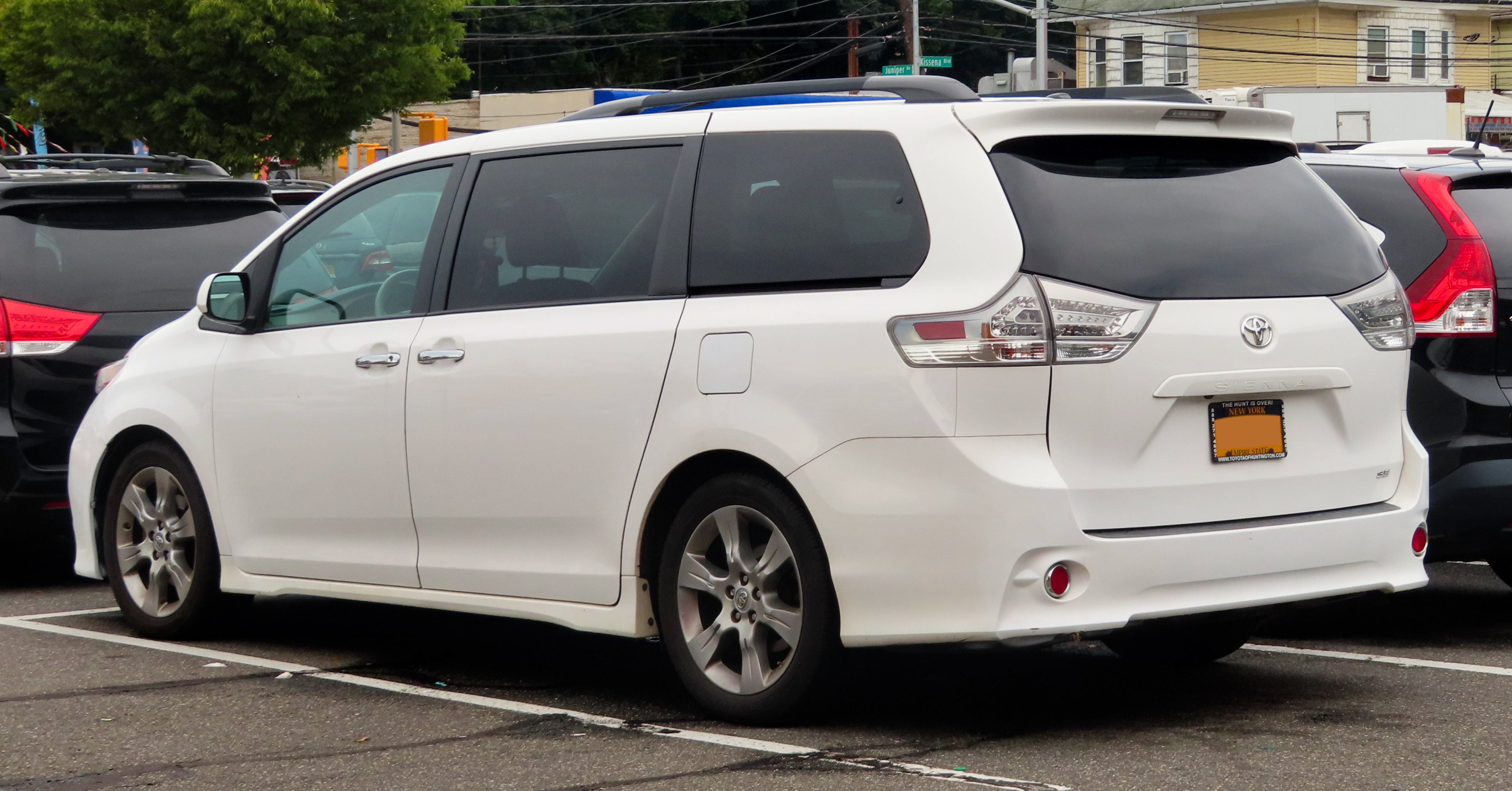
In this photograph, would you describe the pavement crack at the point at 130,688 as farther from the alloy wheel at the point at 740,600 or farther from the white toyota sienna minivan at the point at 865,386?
the alloy wheel at the point at 740,600

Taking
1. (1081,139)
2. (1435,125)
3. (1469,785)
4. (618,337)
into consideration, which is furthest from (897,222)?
(1435,125)

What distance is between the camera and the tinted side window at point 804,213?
16.8ft

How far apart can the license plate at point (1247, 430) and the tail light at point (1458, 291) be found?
166cm

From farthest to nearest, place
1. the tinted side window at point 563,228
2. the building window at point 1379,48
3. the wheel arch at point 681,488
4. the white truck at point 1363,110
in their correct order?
the building window at point 1379,48
the white truck at point 1363,110
the tinted side window at point 563,228
the wheel arch at point 681,488

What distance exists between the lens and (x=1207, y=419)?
16.6 feet

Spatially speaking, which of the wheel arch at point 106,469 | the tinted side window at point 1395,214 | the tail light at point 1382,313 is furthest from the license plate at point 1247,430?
the wheel arch at point 106,469

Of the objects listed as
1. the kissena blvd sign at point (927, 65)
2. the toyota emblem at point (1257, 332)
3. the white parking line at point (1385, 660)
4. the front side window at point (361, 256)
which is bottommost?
the white parking line at point (1385, 660)

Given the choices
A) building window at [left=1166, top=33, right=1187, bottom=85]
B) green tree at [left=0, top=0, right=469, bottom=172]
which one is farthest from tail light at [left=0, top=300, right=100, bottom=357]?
building window at [left=1166, top=33, right=1187, bottom=85]

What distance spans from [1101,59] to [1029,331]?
5602 cm

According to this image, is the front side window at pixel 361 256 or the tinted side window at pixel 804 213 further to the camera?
the front side window at pixel 361 256

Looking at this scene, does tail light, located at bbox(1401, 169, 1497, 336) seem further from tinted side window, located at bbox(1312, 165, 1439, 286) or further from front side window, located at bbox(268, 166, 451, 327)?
front side window, located at bbox(268, 166, 451, 327)

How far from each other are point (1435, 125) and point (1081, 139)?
40.4m

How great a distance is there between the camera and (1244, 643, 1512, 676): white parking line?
622 cm

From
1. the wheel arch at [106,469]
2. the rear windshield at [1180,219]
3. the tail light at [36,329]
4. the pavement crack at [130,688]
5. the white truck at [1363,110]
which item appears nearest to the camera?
the rear windshield at [1180,219]
